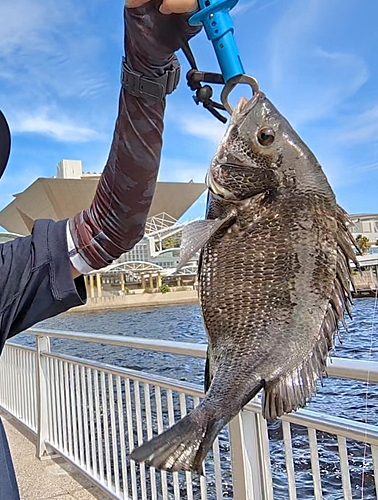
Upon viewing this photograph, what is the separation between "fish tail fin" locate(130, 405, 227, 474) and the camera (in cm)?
52

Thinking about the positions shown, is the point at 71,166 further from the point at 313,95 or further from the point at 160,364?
the point at 313,95

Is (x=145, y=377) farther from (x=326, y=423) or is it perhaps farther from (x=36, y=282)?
(x=36, y=282)

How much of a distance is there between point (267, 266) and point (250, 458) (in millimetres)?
1181

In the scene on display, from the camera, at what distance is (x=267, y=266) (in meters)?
0.66

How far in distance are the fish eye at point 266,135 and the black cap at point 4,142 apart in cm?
68

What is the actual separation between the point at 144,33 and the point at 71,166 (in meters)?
25.4

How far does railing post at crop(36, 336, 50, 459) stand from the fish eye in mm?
3015

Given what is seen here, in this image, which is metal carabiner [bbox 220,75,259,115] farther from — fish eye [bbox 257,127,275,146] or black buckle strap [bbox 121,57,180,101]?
black buckle strap [bbox 121,57,180,101]

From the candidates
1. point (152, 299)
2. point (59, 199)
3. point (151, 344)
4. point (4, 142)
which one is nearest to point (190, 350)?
point (151, 344)

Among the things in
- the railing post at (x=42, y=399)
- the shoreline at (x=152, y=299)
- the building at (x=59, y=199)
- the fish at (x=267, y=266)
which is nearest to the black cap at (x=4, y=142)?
the shoreline at (x=152, y=299)

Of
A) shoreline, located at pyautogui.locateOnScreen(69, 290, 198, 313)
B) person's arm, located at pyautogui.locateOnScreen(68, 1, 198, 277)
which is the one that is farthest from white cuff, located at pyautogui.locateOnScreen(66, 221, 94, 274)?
shoreline, located at pyautogui.locateOnScreen(69, 290, 198, 313)

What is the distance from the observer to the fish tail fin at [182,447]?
521 mm

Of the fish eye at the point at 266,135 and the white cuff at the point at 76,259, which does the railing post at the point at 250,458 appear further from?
the fish eye at the point at 266,135

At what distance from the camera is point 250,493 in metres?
1.62
